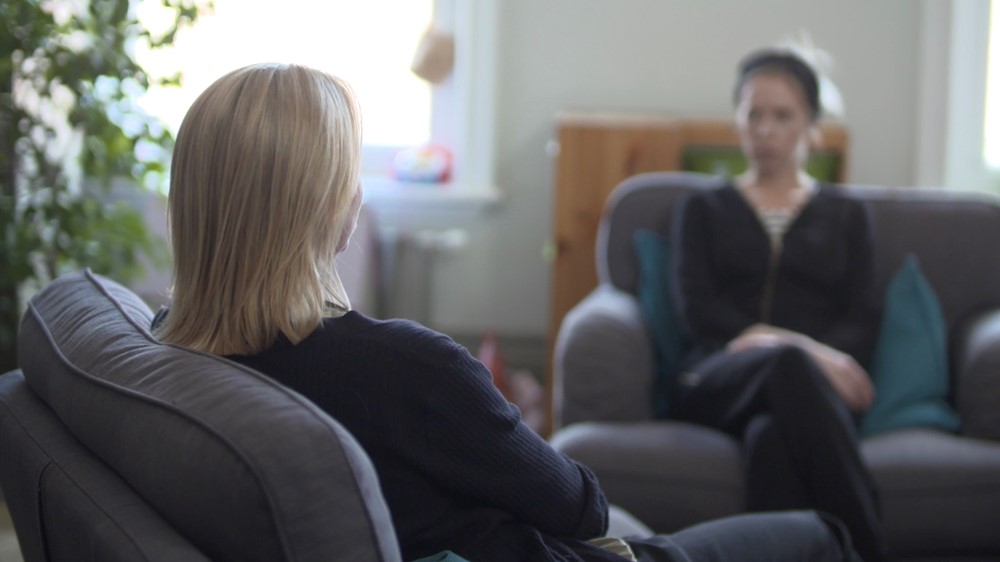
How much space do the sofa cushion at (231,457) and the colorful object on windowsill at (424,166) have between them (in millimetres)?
2965

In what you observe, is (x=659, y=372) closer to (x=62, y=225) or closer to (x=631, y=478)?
(x=631, y=478)

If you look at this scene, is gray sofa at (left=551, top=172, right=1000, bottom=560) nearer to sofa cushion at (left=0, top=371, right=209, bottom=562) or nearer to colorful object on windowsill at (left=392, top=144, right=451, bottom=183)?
colorful object on windowsill at (left=392, top=144, right=451, bottom=183)

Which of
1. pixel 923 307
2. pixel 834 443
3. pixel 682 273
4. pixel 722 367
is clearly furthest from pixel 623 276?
pixel 834 443

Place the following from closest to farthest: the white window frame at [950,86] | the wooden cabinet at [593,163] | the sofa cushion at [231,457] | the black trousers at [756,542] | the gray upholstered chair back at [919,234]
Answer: the sofa cushion at [231,457] → the black trousers at [756,542] → the gray upholstered chair back at [919,234] → the wooden cabinet at [593,163] → the white window frame at [950,86]

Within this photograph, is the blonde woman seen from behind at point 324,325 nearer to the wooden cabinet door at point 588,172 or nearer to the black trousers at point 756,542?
the black trousers at point 756,542

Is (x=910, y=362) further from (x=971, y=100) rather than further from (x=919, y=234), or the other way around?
(x=971, y=100)

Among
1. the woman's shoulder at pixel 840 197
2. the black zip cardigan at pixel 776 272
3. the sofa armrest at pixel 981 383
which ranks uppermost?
the woman's shoulder at pixel 840 197

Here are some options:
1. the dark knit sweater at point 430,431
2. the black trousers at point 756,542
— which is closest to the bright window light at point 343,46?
the black trousers at point 756,542

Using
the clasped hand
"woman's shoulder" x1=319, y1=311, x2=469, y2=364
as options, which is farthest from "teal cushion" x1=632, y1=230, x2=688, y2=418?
"woman's shoulder" x1=319, y1=311, x2=469, y2=364

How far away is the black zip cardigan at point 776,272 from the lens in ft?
8.98

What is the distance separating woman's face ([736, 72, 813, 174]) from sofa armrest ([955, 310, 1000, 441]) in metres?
0.63

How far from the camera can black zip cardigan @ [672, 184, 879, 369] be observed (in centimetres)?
274

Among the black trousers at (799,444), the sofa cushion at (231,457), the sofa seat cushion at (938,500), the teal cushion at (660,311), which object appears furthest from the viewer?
the teal cushion at (660,311)

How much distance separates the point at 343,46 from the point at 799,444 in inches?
100
